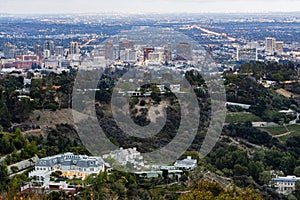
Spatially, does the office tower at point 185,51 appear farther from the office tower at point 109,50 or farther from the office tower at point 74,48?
the office tower at point 74,48

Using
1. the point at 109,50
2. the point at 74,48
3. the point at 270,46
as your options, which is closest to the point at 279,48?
the point at 270,46

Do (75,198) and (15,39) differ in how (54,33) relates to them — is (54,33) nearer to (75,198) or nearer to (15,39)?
(15,39)

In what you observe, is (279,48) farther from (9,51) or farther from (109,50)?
(109,50)

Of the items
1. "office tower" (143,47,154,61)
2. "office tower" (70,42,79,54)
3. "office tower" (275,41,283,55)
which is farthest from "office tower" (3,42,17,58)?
"office tower" (143,47,154,61)

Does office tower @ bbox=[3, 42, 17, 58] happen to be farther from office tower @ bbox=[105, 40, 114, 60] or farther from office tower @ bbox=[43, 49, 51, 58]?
office tower @ bbox=[105, 40, 114, 60]

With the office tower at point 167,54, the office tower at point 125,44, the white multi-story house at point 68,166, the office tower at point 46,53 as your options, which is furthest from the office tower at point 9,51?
the white multi-story house at point 68,166

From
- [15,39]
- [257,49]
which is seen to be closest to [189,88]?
[257,49]
